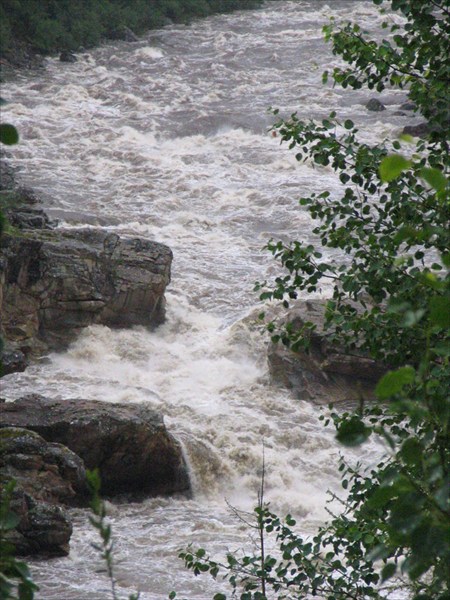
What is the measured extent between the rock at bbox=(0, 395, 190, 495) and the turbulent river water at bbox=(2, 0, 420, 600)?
0.28 m

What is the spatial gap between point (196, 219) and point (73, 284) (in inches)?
187

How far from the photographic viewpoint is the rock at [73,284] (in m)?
11.6

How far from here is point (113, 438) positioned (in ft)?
28.9

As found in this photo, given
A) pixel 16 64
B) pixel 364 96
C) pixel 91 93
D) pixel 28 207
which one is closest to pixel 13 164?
Answer: pixel 28 207

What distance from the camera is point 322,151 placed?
387 centimetres

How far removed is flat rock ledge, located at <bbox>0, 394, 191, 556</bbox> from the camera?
7.38m

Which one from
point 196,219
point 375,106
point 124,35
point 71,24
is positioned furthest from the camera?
point 124,35

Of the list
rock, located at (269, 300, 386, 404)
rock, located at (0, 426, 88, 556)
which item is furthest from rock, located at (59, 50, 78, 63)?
rock, located at (0, 426, 88, 556)

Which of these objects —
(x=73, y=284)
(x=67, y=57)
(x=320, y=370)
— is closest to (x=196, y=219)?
(x=73, y=284)

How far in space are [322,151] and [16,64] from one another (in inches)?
838

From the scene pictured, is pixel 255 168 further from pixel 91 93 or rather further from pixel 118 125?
pixel 91 93

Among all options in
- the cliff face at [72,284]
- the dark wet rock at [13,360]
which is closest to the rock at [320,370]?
the cliff face at [72,284]

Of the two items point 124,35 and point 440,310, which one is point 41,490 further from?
point 124,35

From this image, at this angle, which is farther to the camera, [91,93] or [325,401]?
[91,93]
